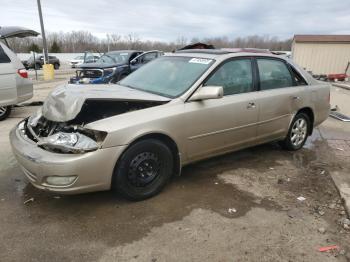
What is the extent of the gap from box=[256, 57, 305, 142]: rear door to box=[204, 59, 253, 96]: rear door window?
8.2 inches

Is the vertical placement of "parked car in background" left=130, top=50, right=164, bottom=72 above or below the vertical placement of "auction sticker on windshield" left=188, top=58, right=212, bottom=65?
below

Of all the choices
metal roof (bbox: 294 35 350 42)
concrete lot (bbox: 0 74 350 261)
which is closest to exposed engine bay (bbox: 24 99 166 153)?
concrete lot (bbox: 0 74 350 261)

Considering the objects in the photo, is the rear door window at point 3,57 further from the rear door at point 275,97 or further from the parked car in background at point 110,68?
the rear door at point 275,97

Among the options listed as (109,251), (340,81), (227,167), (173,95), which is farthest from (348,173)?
(340,81)

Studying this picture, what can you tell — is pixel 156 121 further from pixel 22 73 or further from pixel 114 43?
pixel 114 43

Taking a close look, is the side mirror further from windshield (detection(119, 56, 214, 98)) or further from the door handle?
the door handle

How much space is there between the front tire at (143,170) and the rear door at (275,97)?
5.55ft

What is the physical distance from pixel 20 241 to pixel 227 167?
280 centimetres

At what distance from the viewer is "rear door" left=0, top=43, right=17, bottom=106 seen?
22.8 ft

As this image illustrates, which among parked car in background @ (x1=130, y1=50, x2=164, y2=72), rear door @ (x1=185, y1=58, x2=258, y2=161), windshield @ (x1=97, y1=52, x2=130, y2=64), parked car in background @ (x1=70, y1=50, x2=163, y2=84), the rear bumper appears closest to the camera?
the rear bumper

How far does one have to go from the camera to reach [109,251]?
2.73 metres

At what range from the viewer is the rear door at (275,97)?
15.1 feet

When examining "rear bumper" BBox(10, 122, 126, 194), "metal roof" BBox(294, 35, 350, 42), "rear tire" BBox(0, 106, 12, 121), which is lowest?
"rear tire" BBox(0, 106, 12, 121)

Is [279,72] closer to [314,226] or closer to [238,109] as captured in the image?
[238,109]
